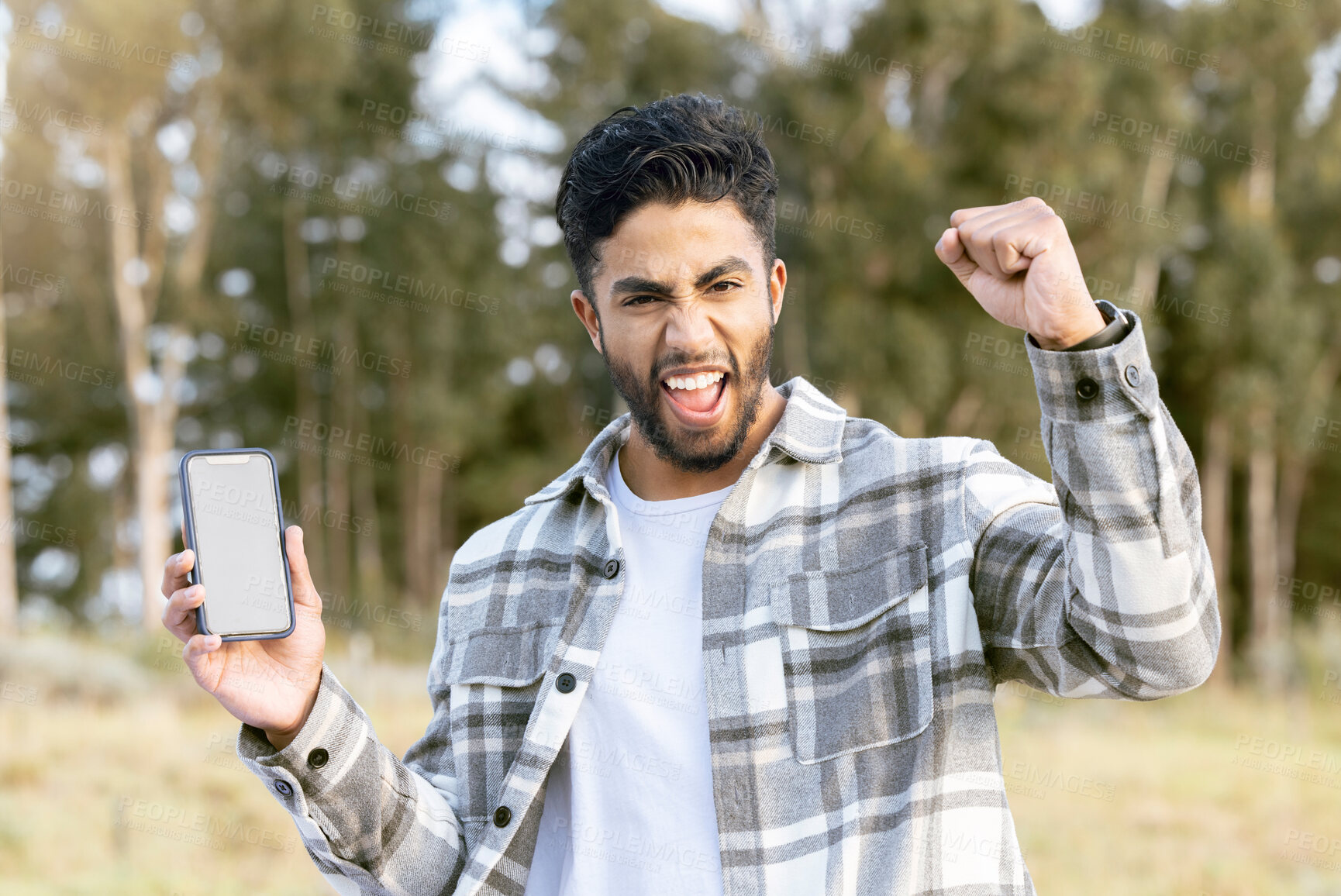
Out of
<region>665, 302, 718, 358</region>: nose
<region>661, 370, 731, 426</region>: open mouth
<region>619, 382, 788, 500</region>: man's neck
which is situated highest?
<region>665, 302, 718, 358</region>: nose

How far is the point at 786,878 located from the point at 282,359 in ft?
61.6

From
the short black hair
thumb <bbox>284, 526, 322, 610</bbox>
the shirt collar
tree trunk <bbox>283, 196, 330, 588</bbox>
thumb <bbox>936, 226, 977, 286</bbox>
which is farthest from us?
tree trunk <bbox>283, 196, 330, 588</bbox>

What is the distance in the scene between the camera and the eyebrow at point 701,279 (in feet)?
6.91

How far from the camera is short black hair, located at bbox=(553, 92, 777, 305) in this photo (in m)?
2.16

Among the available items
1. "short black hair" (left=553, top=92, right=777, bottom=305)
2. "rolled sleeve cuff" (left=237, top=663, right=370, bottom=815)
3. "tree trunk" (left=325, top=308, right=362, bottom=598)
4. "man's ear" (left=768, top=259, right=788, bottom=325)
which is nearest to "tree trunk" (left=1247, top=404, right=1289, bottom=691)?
"tree trunk" (left=325, top=308, right=362, bottom=598)

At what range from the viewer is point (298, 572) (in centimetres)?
190

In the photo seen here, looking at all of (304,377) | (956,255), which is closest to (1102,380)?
(956,255)

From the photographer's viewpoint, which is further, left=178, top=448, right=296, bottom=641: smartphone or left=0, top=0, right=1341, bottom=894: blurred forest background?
left=0, top=0, right=1341, bottom=894: blurred forest background

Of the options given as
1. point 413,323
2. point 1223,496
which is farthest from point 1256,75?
point 413,323

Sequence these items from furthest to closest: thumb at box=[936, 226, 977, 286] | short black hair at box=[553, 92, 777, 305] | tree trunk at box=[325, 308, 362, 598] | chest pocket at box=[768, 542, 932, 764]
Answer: tree trunk at box=[325, 308, 362, 598] < short black hair at box=[553, 92, 777, 305] < chest pocket at box=[768, 542, 932, 764] < thumb at box=[936, 226, 977, 286]

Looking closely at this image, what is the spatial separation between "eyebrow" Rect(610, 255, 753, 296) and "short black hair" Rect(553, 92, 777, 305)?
0.36ft

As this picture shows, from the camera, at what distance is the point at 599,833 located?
77.6 inches

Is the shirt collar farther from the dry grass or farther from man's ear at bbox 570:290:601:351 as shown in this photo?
the dry grass

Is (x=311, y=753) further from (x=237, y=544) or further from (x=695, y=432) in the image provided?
(x=695, y=432)
